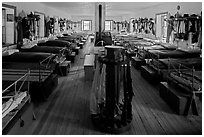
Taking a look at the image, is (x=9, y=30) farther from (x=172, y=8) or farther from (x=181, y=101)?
(x=172, y=8)

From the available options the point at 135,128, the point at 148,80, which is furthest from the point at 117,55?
the point at 148,80

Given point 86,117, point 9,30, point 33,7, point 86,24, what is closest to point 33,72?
point 86,117

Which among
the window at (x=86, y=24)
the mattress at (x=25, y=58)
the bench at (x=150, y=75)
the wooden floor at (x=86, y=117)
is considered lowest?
the wooden floor at (x=86, y=117)

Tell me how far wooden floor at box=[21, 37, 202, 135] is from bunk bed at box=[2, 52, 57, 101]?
8.6 inches

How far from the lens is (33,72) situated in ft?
17.5

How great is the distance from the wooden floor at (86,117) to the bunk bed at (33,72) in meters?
0.22

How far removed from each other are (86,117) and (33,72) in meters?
1.79

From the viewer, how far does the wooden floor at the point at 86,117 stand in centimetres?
365

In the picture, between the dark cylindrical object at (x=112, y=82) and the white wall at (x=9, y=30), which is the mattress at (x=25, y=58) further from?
the dark cylindrical object at (x=112, y=82)

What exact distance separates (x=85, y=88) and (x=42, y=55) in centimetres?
150

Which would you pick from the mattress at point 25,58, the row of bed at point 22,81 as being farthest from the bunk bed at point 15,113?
the mattress at point 25,58

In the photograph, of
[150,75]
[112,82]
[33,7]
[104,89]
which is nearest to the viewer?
[112,82]

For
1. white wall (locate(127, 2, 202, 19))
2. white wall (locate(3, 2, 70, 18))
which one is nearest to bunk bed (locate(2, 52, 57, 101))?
white wall (locate(3, 2, 70, 18))

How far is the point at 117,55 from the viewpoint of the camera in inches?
136
